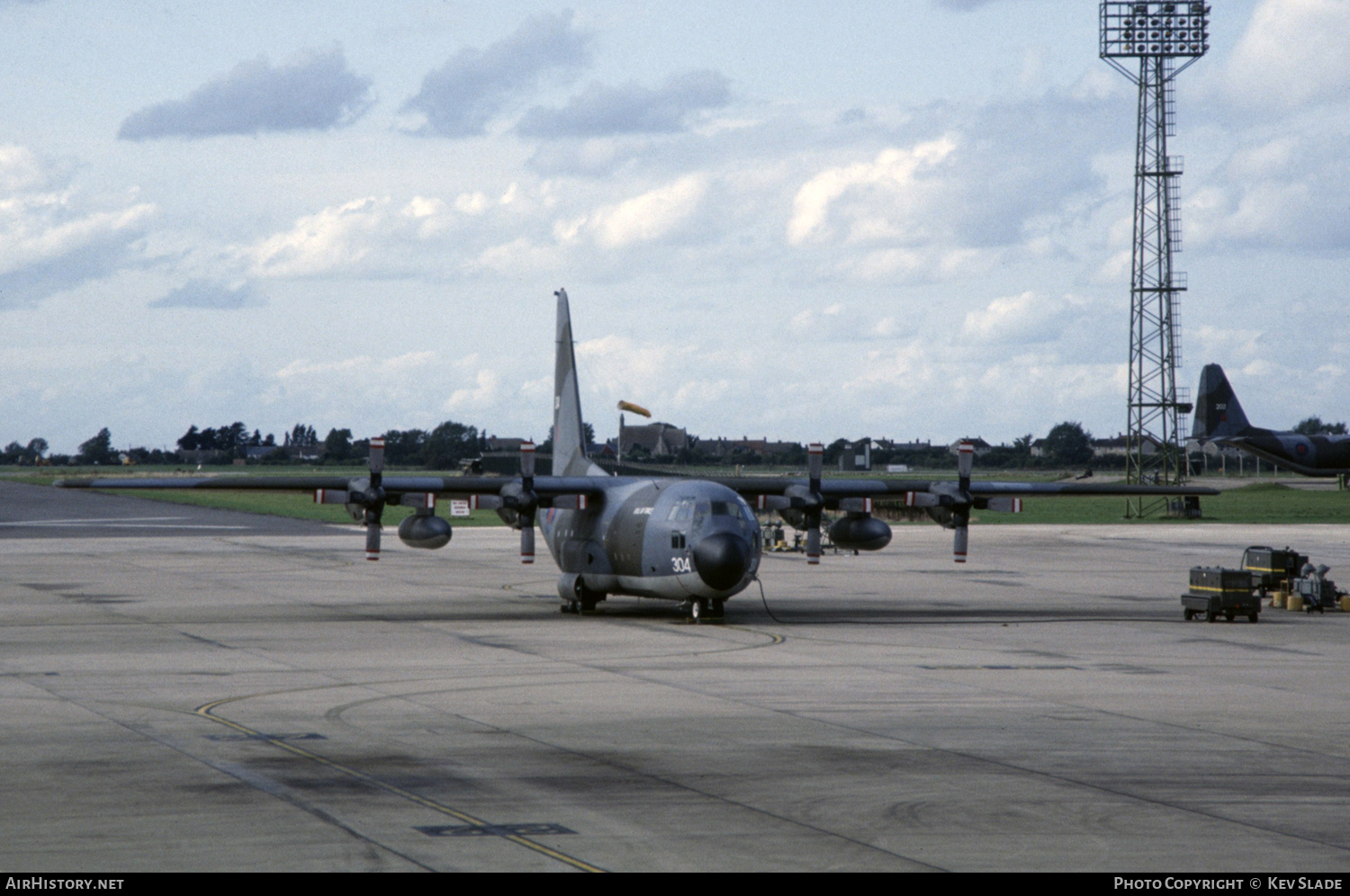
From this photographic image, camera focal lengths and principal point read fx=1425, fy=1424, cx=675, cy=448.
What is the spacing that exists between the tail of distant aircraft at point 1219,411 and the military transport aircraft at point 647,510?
35.2 meters

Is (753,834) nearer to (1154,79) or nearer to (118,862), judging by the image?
(118,862)

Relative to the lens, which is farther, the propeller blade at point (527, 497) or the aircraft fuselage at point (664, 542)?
the propeller blade at point (527, 497)

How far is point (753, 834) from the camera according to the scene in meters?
13.4

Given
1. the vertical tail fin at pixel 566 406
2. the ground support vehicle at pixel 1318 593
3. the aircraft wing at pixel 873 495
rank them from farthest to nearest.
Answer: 1. the vertical tail fin at pixel 566 406
2. the ground support vehicle at pixel 1318 593
3. the aircraft wing at pixel 873 495

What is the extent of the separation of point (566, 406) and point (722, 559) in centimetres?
1303

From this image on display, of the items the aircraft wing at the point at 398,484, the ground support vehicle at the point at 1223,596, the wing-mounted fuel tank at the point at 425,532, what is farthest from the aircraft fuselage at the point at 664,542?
the ground support vehicle at the point at 1223,596

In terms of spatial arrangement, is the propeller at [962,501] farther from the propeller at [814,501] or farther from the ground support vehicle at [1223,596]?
the ground support vehicle at [1223,596]

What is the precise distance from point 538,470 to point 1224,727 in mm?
56598

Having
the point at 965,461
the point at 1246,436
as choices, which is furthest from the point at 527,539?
the point at 1246,436

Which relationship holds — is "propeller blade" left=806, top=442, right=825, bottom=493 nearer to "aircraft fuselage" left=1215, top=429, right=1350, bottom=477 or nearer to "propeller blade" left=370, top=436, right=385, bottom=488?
"propeller blade" left=370, top=436, right=385, bottom=488

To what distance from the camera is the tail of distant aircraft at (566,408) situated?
144 ft

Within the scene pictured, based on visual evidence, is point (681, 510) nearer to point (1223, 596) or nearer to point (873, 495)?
point (873, 495)

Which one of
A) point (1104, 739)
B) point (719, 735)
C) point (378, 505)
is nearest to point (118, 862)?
point (719, 735)

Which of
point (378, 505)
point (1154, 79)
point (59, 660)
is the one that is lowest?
point (59, 660)
